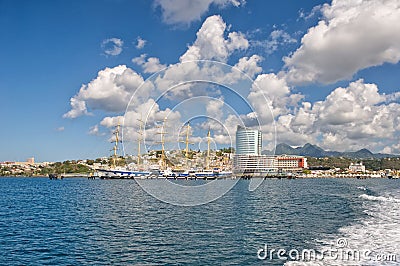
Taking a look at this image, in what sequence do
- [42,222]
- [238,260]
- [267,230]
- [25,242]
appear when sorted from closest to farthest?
[238,260], [25,242], [267,230], [42,222]

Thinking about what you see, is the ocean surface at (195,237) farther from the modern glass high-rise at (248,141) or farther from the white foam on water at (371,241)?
the modern glass high-rise at (248,141)

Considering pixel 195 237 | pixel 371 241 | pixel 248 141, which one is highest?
pixel 248 141

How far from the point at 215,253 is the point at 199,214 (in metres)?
17.5

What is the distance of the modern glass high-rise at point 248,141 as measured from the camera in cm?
1992

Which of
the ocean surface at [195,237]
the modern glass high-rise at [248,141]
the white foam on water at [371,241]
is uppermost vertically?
the modern glass high-rise at [248,141]

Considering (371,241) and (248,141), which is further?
(371,241)

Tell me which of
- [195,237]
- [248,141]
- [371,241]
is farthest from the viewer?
[195,237]

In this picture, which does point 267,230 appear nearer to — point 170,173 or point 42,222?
point 42,222

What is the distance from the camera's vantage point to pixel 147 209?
47.7 metres

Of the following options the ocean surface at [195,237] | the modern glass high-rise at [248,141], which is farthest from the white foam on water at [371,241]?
the modern glass high-rise at [248,141]

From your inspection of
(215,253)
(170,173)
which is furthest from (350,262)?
(170,173)

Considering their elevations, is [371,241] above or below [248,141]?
below

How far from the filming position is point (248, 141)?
1997cm

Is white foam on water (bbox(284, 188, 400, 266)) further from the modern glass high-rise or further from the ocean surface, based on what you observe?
the modern glass high-rise
